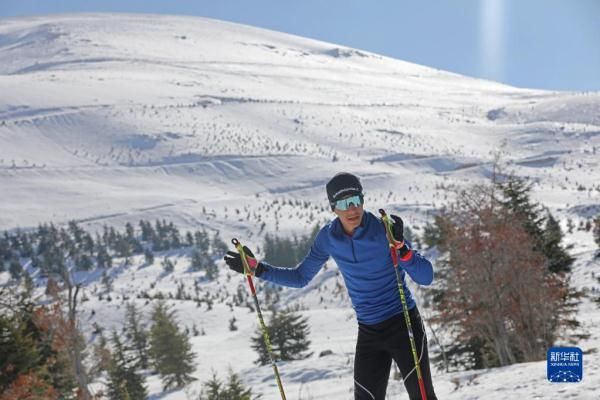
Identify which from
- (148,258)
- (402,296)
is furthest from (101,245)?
(402,296)

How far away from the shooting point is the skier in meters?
5.12

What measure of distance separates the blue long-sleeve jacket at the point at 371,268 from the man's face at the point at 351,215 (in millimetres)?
61

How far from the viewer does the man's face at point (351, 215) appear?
5.12m

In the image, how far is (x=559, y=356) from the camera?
7.34m

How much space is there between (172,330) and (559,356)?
38377 millimetres

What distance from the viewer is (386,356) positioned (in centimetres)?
537

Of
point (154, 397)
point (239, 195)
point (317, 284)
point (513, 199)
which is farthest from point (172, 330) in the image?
point (239, 195)

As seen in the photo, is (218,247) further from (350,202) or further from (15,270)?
(350,202)

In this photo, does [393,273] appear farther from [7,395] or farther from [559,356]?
[7,395]

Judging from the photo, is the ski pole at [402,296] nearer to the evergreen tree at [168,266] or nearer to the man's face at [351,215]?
the man's face at [351,215]

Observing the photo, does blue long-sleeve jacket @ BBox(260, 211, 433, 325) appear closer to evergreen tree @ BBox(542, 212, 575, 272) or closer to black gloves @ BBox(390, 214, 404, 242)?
black gloves @ BBox(390, 214, 404, 242)

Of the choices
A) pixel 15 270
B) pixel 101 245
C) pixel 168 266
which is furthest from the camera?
pixel 101 245

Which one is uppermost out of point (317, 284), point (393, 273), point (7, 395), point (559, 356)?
point (393, 273)
